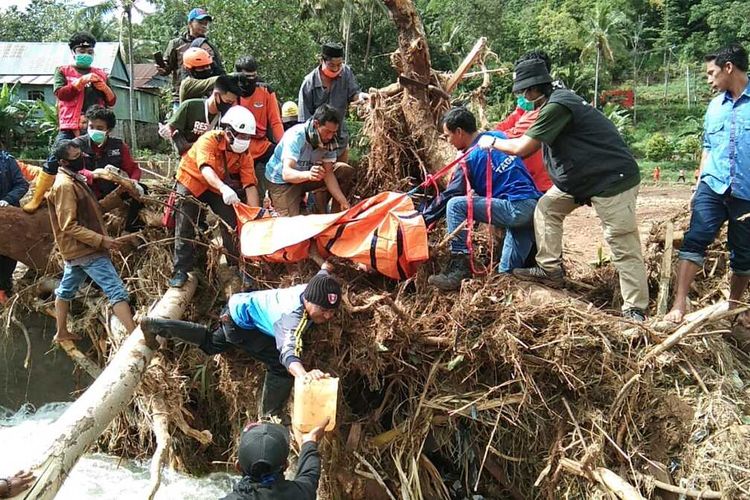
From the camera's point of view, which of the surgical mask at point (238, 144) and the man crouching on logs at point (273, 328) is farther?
the surgical mask at point (238, 144)

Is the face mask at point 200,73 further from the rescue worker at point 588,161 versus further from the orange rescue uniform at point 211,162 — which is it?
the rescue worker at point 588,161

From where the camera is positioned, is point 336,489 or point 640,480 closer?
point 640,480

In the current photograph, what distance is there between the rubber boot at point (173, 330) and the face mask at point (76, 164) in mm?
1446

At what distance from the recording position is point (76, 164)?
16.0 ft

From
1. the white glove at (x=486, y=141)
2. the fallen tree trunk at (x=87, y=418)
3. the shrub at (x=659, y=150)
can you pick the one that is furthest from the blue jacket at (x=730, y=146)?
the shrub at (x=659, y=150)

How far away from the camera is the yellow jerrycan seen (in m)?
3.43

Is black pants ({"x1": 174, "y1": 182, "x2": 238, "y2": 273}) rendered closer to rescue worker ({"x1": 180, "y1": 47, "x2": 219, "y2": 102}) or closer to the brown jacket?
the brown jacket

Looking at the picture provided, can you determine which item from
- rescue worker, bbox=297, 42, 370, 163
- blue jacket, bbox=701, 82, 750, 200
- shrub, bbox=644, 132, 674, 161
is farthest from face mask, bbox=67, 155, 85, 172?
shrub, bbox=644, 132, 674, 161

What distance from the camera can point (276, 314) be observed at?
3.96 m

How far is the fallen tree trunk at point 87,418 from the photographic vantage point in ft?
11.3

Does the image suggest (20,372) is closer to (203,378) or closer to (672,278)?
(203,378)

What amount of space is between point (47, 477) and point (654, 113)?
3510 cm

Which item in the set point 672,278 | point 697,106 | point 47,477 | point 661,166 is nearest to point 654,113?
point 697,106

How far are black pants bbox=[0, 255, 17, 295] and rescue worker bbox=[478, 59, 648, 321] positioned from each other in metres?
4.55
